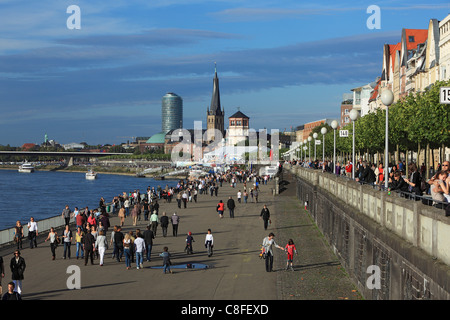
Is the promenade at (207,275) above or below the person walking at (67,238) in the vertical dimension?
below

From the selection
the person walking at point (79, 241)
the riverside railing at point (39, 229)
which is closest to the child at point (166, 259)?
the person walking at point (79, 241)

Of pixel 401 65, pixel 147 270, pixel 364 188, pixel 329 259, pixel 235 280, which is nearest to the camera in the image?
pixel 364 188

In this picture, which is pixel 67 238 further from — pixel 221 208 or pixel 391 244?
pixel 221 208

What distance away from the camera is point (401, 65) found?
87.5 metres

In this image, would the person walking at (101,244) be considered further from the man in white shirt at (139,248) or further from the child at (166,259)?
the child at (166,259)

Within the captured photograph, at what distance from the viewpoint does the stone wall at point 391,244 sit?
11.2 meters

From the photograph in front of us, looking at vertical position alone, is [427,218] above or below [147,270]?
above

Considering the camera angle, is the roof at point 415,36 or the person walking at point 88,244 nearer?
the person walking at point 88,244

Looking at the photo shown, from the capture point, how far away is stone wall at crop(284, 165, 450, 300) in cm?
1125

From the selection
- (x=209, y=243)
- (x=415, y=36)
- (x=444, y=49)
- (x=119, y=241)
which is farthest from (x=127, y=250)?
(x=415, y=36)
